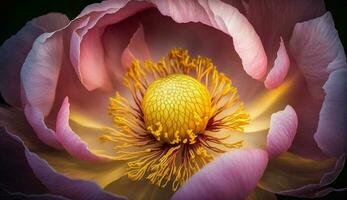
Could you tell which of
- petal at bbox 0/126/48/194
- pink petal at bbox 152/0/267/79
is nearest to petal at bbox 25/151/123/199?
petal at bbox 0/126/48/194

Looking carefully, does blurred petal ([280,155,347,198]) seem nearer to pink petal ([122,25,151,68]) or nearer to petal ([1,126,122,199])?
petal ([1,126,122,199])

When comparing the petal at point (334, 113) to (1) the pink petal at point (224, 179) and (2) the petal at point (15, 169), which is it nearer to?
(1) the pink petal at point (224, 179)

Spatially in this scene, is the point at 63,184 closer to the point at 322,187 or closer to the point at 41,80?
the point at 41,80

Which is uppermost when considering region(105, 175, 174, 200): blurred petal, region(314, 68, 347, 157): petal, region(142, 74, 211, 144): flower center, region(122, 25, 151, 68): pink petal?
region(314, 68, 347, 157): petal

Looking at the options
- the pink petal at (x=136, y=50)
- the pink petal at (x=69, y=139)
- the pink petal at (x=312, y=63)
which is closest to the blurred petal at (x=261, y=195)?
the pink petal at (x=312, y=63)

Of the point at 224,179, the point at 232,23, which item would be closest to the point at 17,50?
the point at 232,23

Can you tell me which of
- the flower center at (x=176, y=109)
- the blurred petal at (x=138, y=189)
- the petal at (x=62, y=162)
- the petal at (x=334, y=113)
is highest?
the petal at (x=334, y=113)

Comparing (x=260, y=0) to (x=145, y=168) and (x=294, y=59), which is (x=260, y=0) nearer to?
(x=294, y=59)
